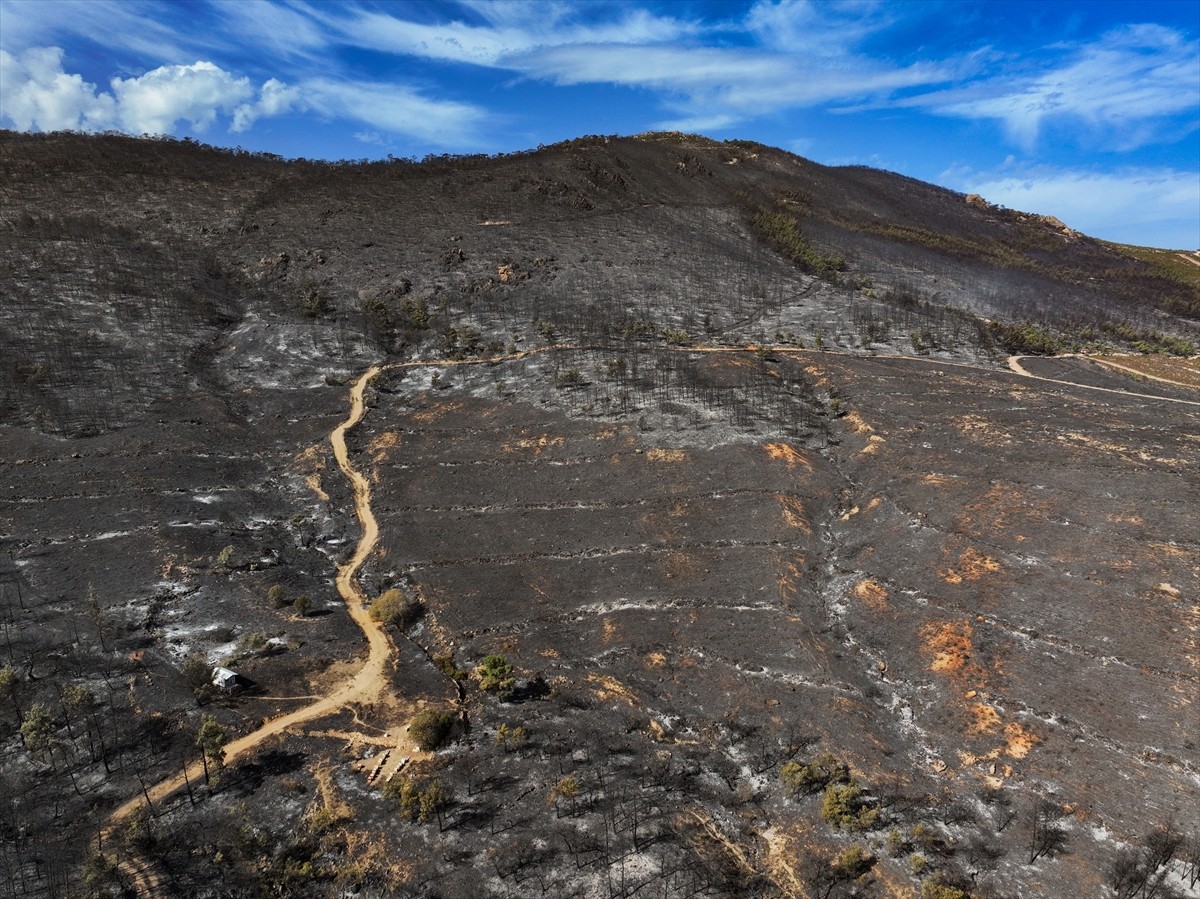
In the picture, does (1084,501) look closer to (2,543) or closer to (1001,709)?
(1001,709)

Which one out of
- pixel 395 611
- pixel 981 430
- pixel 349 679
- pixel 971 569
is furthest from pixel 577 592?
pixel 981 430

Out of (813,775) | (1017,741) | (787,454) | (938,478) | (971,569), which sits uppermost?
(787,454)

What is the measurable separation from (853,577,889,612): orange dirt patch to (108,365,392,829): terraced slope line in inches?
756

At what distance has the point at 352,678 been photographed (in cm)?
2488

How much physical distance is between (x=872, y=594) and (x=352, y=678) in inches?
814

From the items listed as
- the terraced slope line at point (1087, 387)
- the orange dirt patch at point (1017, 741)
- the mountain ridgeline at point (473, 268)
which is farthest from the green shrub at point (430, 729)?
the terraced slope line at point (1087, 387)

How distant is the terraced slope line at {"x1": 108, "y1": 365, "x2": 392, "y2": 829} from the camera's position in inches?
779

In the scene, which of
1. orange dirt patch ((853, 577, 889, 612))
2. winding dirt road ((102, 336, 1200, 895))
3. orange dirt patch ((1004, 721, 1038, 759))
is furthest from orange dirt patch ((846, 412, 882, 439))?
orange dirt patch ((1004, 721, 1038, 759))

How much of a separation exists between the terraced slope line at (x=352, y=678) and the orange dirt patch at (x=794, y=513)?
61.6ft

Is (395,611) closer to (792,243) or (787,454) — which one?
(787,454)

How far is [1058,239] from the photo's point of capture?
110938mm

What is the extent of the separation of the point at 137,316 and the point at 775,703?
5594 cm

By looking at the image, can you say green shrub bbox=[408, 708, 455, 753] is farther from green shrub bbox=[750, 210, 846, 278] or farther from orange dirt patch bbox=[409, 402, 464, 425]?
green shrub bbox=[750, 210, 846, 278]

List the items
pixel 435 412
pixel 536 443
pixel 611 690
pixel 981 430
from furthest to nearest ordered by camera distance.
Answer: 1. pixel 435 412
2. pixel 536 443
3. pixel 981 430
4. pixel 611 690
